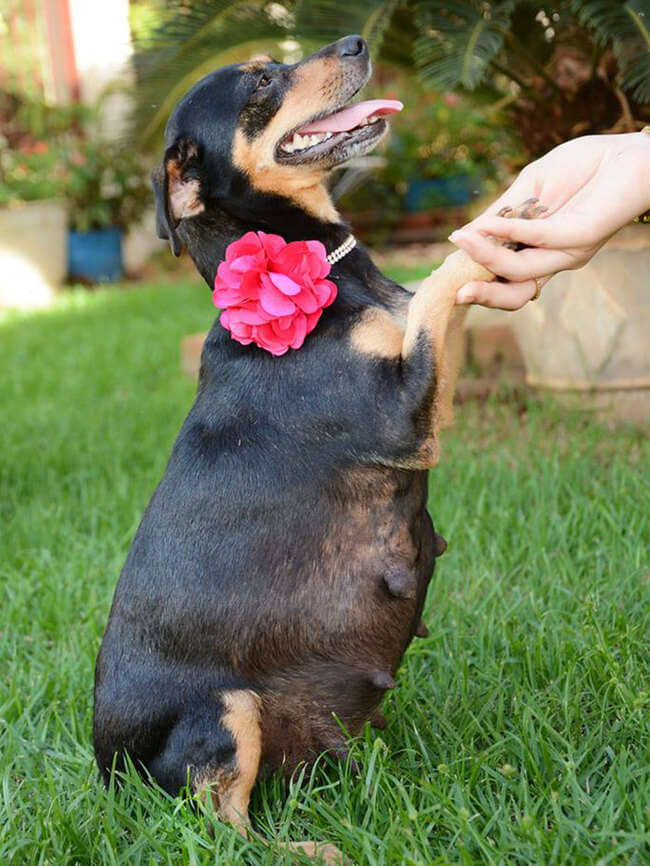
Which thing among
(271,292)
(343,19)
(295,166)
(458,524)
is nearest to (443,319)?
(271,292)

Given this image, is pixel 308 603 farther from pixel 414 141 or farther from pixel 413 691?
pixel 414 141

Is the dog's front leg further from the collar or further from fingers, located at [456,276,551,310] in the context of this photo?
the collar

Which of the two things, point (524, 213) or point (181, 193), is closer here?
point (524, 213)

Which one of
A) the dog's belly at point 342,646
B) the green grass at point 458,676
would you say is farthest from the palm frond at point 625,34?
the dog's belly at point 342,646

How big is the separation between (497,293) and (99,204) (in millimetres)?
9430

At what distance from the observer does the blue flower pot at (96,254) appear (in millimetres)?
11133

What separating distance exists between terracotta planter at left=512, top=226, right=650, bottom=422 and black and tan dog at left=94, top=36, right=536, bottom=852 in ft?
7.85

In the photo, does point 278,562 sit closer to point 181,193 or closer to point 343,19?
point 181,193

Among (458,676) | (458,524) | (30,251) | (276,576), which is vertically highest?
(276,576)

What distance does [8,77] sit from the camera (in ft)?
38.5

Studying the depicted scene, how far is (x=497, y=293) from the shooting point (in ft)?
7.19

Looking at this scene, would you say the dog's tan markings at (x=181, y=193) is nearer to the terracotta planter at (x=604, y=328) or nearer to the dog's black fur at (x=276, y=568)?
the dog's black fur at (x=276, y=568)

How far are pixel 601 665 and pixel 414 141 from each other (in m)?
8.92

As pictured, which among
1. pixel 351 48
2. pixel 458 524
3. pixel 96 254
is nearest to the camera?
pixel 351 48
